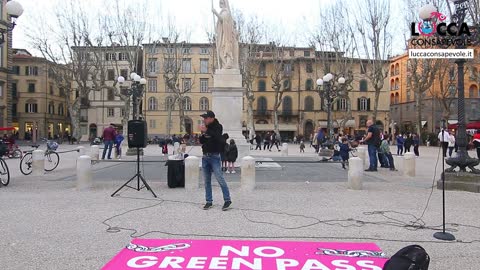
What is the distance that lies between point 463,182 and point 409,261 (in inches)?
353

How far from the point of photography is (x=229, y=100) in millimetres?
17203

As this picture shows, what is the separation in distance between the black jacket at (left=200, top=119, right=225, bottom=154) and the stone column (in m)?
8.96

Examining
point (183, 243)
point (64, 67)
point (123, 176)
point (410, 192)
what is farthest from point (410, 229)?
point (64, 67)

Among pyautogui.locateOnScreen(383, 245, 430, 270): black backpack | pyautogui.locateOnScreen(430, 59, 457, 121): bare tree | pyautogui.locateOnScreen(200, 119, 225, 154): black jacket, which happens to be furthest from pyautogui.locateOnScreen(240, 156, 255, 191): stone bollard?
pyautogui.locateOnScreen(430, 59, 457, 121): bare tree

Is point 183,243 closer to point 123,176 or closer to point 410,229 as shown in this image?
point 410,229

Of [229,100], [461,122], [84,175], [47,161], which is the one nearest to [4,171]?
[84,175]

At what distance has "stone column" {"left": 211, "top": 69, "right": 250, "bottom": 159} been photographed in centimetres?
1712

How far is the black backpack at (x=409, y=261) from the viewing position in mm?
3027

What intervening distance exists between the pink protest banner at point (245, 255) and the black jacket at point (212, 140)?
97.1 inches

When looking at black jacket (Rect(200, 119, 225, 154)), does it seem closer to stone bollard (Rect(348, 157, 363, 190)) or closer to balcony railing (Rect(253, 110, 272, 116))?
stone bollard (Rect(348, 157, 363, 190))

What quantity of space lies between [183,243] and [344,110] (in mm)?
69108

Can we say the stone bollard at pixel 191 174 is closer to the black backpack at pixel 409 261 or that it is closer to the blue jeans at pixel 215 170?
the blue jeans at pixel 215 170

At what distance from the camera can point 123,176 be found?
1373 cm

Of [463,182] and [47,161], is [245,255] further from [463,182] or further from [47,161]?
[47,161]
